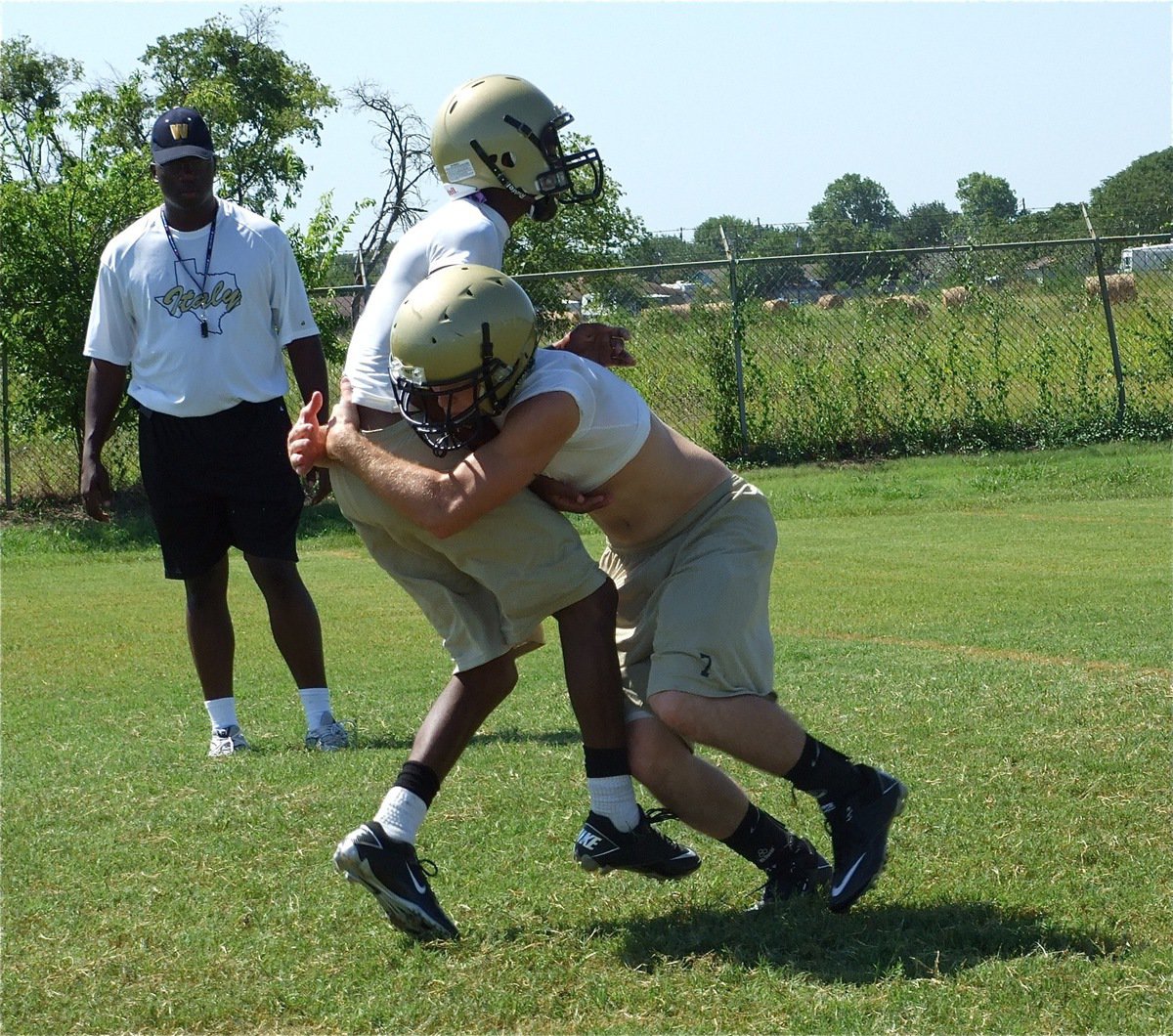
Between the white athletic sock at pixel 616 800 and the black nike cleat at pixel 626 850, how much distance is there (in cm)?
2

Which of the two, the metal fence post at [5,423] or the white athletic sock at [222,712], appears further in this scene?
the metal fence post at [5,423]

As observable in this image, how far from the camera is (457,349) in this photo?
396cm

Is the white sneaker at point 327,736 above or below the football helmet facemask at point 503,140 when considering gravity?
below

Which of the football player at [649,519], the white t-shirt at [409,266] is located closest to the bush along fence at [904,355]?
the white t-shirt at [409,266]

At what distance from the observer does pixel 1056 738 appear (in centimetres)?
581

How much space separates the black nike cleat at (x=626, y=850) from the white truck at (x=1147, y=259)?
672 inches

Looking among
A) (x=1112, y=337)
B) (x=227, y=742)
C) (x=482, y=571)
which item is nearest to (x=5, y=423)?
(x=227, y=742)

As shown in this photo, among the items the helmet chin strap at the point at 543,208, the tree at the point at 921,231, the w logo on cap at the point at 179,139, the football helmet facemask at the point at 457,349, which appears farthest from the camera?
the tree at the point at 921,231

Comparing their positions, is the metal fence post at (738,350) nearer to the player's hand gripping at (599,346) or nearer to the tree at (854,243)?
the tree at (854,243)

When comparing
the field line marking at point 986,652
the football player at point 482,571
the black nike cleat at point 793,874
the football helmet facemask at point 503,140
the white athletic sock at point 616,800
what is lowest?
the field line marking at point 986,652

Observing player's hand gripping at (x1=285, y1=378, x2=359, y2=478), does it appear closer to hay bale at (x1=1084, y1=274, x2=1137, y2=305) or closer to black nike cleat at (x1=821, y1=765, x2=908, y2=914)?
black nike cleat at (x1=821, y1=765, x2=908, y2=914)

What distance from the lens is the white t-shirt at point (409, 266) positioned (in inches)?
173

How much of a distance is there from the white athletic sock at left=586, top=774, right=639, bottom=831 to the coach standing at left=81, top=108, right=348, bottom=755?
8.34 ft

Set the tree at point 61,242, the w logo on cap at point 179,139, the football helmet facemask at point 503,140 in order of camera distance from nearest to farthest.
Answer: the football helmet facemask at point 503,140
the w logo on cap at point 179,139
the tree at point 61,242
